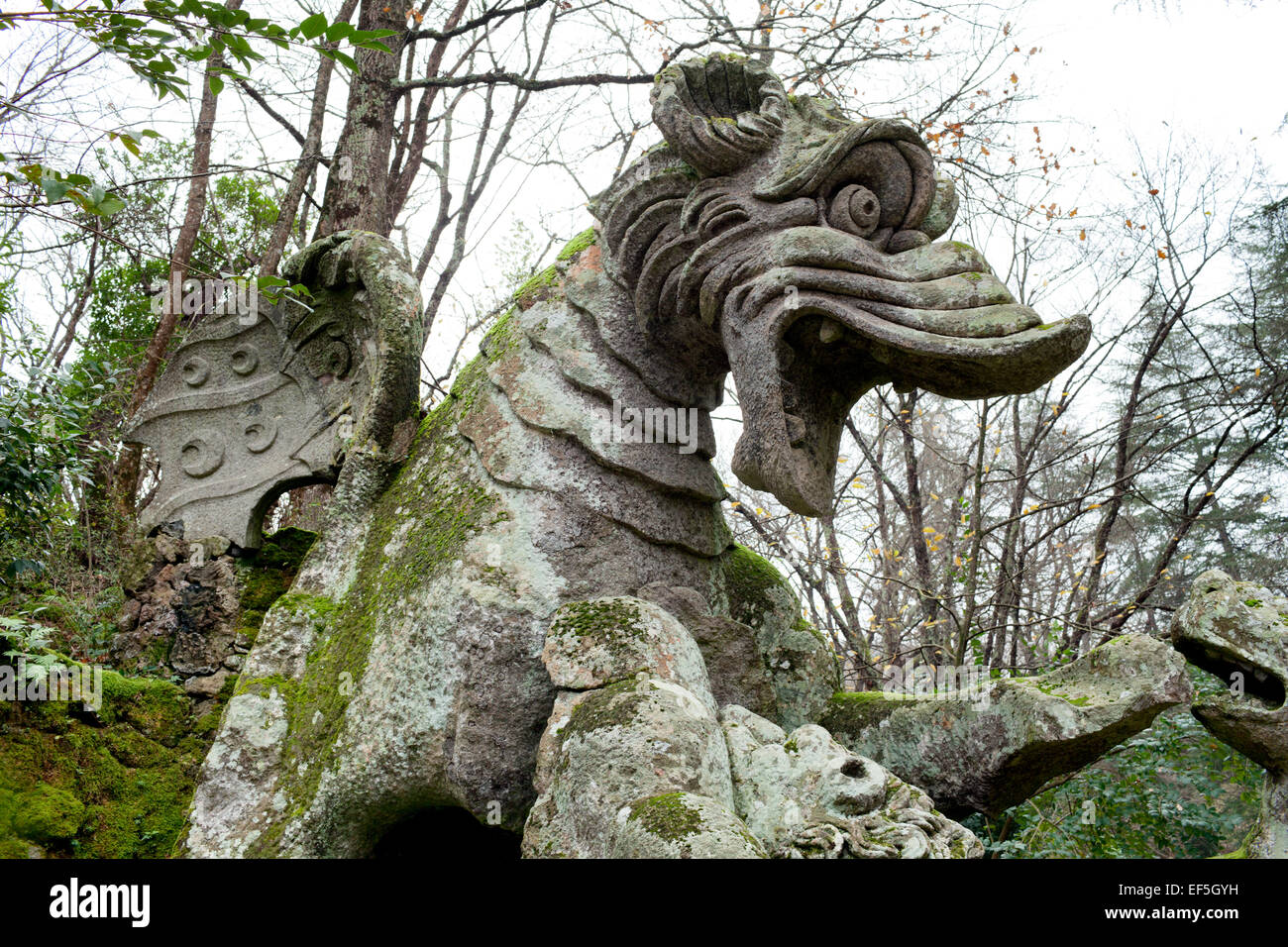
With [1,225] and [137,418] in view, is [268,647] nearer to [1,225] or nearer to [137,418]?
[137,418]

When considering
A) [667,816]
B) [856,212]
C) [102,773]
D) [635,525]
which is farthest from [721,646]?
[102,773]

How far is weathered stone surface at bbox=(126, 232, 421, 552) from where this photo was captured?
9.77 feet

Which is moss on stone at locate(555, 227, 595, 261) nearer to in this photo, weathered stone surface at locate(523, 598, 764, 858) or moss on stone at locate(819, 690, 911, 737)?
weathered stone surface at locate(523, 598, 764, 858)

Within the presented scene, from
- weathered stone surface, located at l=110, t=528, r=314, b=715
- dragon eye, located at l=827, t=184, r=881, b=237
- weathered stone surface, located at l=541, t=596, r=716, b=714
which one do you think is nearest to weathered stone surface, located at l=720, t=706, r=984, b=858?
A: weathered stone surface, located at l=541, t=596, r=716, b=714

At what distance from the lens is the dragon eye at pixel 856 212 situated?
2.29 metres

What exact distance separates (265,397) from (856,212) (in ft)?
6.25

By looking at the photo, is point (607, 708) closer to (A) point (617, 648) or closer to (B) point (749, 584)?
(A) point (617, 648)

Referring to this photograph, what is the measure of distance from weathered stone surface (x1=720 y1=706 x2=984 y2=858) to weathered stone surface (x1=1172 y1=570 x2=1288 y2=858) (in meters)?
0.61

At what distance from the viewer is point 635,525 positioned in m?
2.35

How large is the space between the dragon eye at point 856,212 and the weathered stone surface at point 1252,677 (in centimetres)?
102
